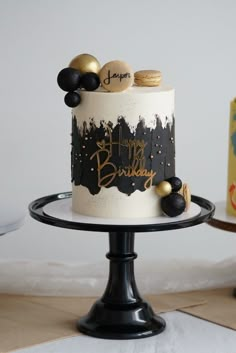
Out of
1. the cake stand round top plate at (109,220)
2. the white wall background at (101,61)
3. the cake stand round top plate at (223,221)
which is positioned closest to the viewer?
the cake stand round top plate at (109,220)

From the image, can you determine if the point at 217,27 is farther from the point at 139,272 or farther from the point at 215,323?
the point at 215,323

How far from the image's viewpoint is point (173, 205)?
115 centimetres

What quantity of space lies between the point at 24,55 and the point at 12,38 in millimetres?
43

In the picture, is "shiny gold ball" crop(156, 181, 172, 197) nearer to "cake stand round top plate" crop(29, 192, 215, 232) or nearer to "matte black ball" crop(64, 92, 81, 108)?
"cake stand round top plate" crop(29, 192, 215, 232)

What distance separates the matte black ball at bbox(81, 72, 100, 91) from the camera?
115 cm

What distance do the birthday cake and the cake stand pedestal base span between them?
60mm

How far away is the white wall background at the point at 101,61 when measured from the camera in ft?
6.19

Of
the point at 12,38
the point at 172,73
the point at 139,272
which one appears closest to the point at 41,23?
the point at 12,38

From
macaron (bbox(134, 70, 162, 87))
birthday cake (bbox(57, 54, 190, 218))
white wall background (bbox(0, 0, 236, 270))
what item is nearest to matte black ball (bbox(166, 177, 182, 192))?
birthday cake (bbox(57, 54, 190, 218))

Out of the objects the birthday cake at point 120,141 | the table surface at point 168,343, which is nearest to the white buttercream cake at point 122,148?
the birthday cake at point 120,141

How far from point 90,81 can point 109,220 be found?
0.57ft

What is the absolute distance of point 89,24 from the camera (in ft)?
6.30

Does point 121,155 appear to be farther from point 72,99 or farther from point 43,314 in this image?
point 43,314

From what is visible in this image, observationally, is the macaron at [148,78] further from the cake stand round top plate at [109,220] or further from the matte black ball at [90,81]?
the cake stand round top plate at [109,220]
